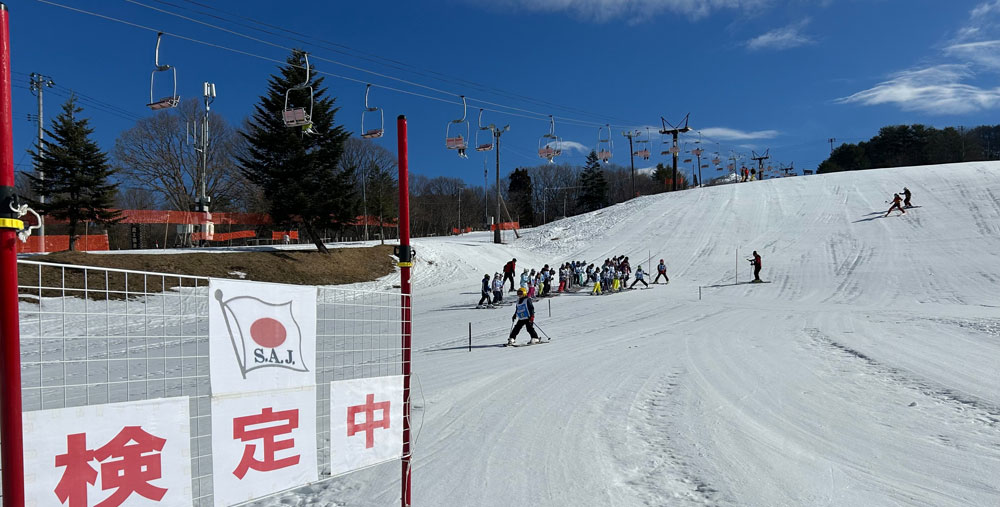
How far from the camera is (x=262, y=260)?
29078 millimetres

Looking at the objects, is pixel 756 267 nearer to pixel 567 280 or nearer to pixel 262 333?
pixel 567 280

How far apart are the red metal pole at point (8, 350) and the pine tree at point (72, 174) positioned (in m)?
30.6

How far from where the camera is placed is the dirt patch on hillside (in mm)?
20234

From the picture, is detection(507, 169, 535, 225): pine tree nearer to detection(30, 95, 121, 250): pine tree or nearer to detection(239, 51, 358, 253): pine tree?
detection(239, 51, 358, 253): pine tree

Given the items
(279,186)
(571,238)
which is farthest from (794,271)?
(279,186)

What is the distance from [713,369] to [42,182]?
31.3 m

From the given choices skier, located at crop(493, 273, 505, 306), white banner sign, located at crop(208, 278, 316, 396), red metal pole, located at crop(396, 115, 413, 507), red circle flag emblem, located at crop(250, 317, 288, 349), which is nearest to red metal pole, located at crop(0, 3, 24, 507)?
white banner sign, located at crop(208, 278, 316, 396)

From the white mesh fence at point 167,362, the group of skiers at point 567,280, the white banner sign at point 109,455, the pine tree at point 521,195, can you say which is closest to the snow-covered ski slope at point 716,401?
the white mesh fence at point 167,362

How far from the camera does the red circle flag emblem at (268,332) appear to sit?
3.45 m

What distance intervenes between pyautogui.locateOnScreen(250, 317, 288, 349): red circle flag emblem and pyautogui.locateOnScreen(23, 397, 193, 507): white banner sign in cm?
54

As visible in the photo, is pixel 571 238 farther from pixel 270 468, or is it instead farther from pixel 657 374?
pixel 270 468

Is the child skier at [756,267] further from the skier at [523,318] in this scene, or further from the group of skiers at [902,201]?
the skier at [523,318]

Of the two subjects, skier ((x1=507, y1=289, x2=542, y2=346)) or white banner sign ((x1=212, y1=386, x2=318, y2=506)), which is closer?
white banner sign ((x1=212, y1=386, x2=318, y2=506))

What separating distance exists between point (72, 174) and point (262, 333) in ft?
103
